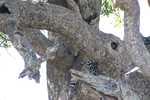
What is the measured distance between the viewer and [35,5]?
4.27m

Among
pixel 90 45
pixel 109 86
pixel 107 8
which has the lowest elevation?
pixel 109 86

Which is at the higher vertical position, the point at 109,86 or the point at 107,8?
the point at 107,8

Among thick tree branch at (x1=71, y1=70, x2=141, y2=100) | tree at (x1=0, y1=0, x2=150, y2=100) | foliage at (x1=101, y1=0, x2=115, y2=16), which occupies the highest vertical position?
foliage at (x1=101, y1=0, x2=115, y2=16)

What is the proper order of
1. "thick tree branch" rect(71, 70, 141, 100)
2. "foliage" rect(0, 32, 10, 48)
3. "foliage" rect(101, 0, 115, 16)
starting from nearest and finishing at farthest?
"thick tree branch" rect(71, 70, 141, 100) → "foliage" rect(0, 32, 10, 48) → "foliage" rect(101, 0, 115, 16)

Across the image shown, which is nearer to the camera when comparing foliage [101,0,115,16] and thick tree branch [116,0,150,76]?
thick tree branch [116,0,150,76]

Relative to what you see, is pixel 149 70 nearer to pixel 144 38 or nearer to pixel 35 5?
pixel 144 38

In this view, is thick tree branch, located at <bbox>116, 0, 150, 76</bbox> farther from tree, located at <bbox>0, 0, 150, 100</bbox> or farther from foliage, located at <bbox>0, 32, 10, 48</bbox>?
foliage, located at <bbox>0, 32, 10, 48</bbox>

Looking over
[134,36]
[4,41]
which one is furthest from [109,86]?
[4,41]

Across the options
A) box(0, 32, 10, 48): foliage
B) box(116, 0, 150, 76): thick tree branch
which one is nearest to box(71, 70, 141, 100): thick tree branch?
box(116, 0, 150, 76): thick tree branch

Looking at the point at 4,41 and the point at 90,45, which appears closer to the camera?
the point at 90,45

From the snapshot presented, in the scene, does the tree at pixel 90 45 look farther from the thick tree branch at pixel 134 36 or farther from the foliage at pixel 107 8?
the foliage at pixel 107 8

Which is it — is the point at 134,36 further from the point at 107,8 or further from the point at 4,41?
the point at 4,41

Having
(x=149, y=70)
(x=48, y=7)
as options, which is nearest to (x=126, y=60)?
(x=149, y=70)

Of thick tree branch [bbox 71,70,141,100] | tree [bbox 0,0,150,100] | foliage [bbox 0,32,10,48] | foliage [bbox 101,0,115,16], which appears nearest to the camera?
tree [bbox 0,0,150,100]
